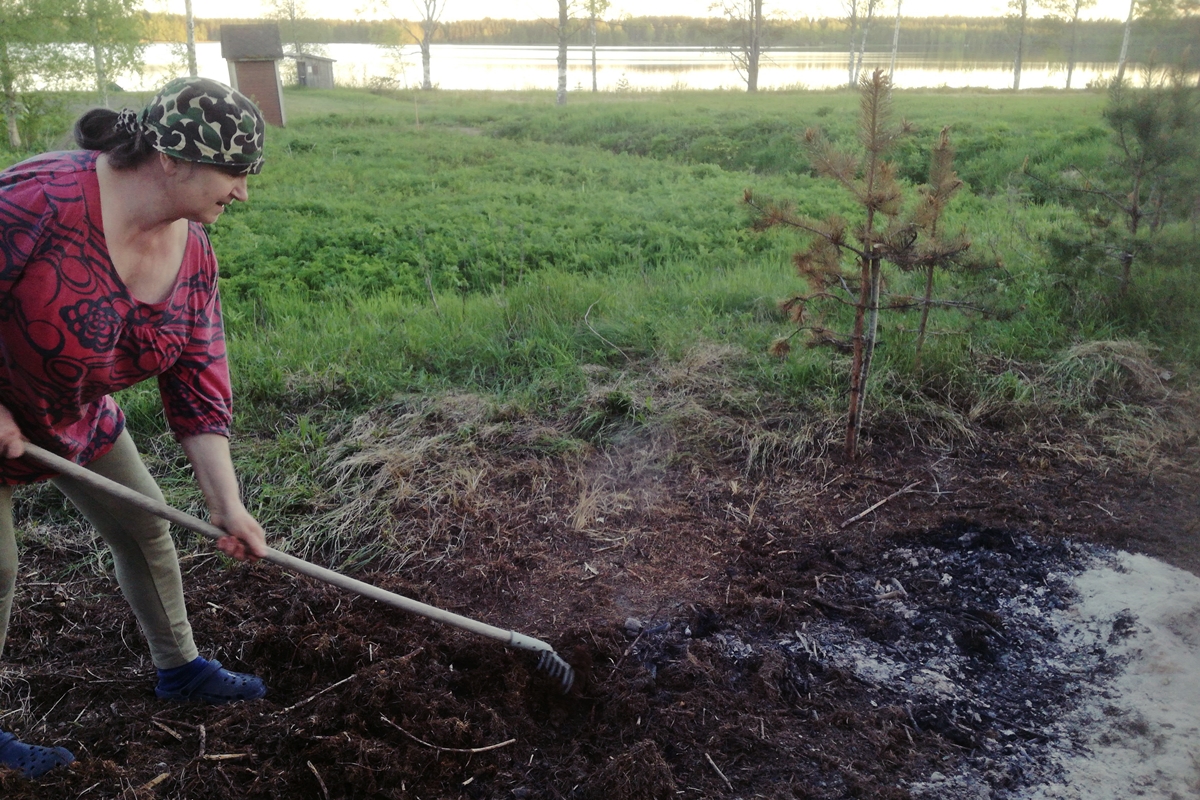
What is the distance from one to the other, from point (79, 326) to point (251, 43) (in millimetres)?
22124

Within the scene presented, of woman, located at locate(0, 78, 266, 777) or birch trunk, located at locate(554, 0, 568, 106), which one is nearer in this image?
woman, located at locate(0, 78, 266, 777)

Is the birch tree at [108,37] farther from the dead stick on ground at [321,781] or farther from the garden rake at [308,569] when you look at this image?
the dead stick on ground at [321,781]

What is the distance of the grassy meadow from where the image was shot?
3.97 m

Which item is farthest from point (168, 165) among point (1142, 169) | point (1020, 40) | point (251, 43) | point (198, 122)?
point (1020, 40)

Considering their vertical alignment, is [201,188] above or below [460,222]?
above

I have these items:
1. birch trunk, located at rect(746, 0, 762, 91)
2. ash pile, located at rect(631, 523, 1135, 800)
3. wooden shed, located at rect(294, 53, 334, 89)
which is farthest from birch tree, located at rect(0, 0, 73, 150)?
birch trunk, located at rect(746, 0, 762, 91)

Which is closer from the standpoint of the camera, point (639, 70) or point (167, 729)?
point (167, 729)

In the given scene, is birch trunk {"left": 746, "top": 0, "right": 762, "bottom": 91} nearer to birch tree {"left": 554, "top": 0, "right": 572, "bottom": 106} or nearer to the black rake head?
birch tree {"left": 554, "top": 0, "right": 572, "bottom": 106}

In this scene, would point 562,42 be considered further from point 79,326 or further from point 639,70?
point 79,326

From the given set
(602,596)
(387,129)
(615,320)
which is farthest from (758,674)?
(387,129)

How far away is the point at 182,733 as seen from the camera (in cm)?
237

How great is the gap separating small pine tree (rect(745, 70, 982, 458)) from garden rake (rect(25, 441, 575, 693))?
1.83m

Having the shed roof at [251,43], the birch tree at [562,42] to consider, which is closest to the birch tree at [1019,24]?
the birch tree at [562,42]

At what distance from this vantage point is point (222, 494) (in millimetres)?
2150
